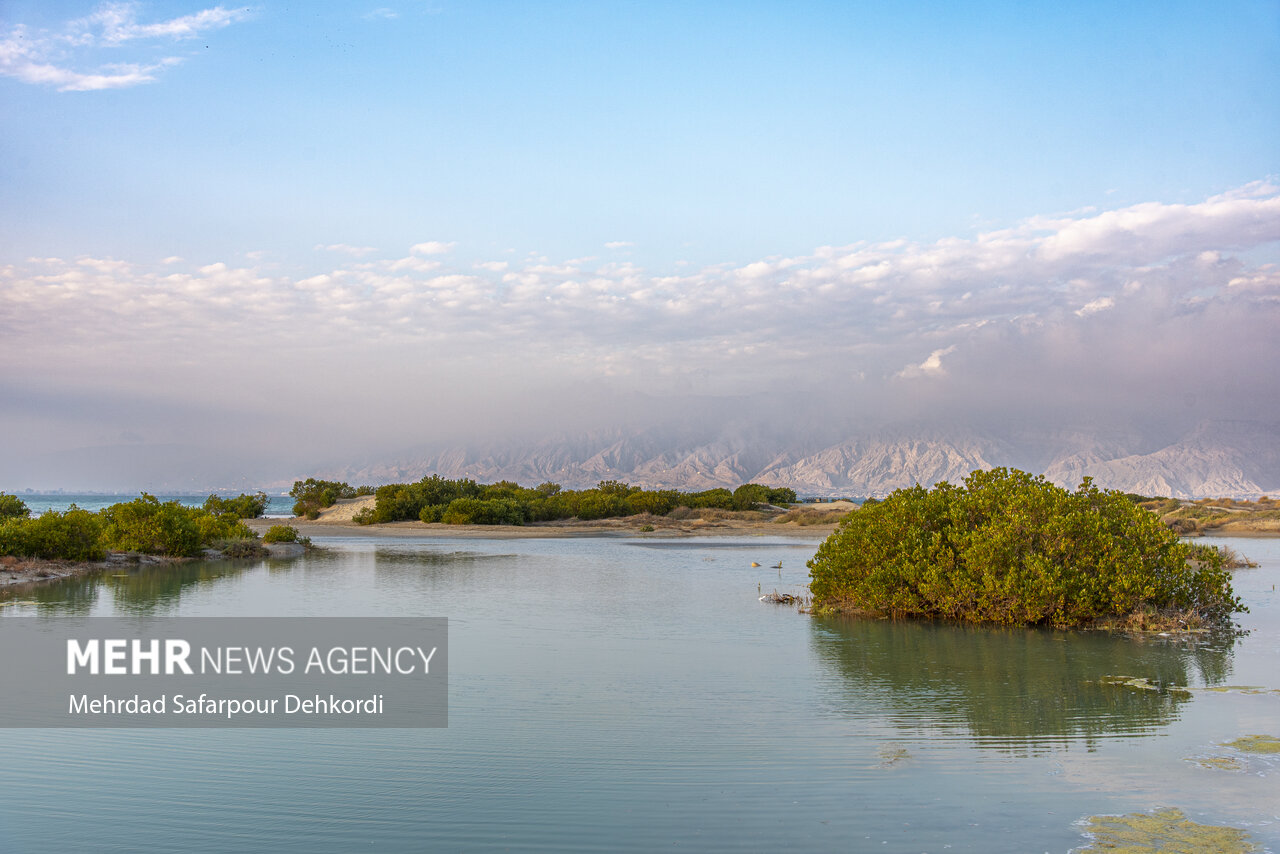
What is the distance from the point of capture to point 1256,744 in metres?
9.01

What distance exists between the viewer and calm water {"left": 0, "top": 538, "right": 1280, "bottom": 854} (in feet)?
22.0

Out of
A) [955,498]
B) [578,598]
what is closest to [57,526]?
[578,598]

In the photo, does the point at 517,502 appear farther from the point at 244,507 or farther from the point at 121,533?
the point at 121,533

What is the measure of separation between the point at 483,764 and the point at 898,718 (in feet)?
15.1

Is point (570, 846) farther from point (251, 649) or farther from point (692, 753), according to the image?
point (251, 649)

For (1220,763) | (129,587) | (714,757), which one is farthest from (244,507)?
(1220,763)

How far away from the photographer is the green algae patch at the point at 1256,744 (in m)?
8.80

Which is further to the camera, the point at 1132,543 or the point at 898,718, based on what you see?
the point at 1132,543

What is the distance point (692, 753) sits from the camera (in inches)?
342

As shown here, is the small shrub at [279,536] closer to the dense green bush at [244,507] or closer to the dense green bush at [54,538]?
the dense green bush at [54,538]

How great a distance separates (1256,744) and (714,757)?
5.36 m

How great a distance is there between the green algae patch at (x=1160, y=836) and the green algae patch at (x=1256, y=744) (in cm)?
260

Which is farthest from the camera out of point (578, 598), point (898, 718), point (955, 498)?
point (578, 598)

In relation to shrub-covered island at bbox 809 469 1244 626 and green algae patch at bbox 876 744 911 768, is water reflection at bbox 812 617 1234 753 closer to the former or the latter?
shrub-covered island at bbox 809 469 1244 626
